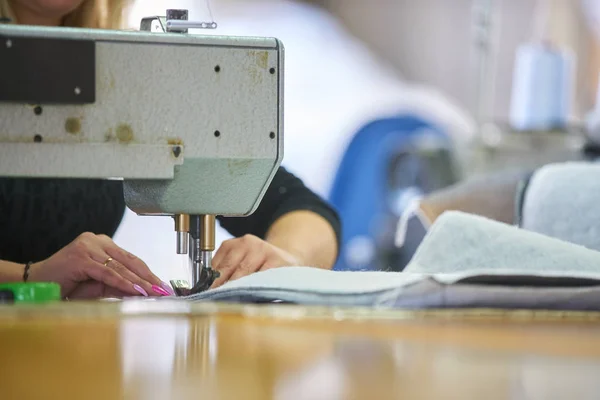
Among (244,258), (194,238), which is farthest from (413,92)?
(194,238)

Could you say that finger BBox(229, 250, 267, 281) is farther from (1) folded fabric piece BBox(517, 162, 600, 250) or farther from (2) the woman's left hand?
(1) folded fabric piece BBox(517, 162, 600, 250)

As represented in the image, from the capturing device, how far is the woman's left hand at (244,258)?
144 cm

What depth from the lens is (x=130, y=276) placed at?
1.33 meters

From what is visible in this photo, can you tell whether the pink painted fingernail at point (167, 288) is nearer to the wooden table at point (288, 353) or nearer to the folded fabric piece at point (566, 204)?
the wooden table at point (288, 353)

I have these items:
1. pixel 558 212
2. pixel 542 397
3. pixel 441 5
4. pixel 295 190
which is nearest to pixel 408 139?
pixel 441 5

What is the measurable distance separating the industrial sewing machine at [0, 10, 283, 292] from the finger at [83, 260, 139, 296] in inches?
3.2

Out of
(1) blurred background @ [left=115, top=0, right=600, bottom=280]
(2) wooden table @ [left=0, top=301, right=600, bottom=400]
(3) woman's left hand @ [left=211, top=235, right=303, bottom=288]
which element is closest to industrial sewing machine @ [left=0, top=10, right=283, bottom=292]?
(3) woman's left hand @ [left=211, top=235, right=303, bottom=288]

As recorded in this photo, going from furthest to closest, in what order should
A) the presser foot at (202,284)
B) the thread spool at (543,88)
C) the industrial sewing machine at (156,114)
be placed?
the thread spool at (543,88), the presser foot at (202,284), the industrial sewing machine at (156,114)

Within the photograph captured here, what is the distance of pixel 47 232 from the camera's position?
5.75 feet

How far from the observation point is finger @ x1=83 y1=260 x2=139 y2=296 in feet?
4.34

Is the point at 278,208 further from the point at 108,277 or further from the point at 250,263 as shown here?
the point at 108,277

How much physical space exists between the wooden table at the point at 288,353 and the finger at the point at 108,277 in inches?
15.8

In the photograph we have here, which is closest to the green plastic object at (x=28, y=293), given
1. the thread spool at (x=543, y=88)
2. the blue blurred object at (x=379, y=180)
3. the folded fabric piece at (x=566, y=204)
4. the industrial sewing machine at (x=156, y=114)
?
the industrial sewing machine at (x=156, y=114)

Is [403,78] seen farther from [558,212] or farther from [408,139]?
[558,212]
